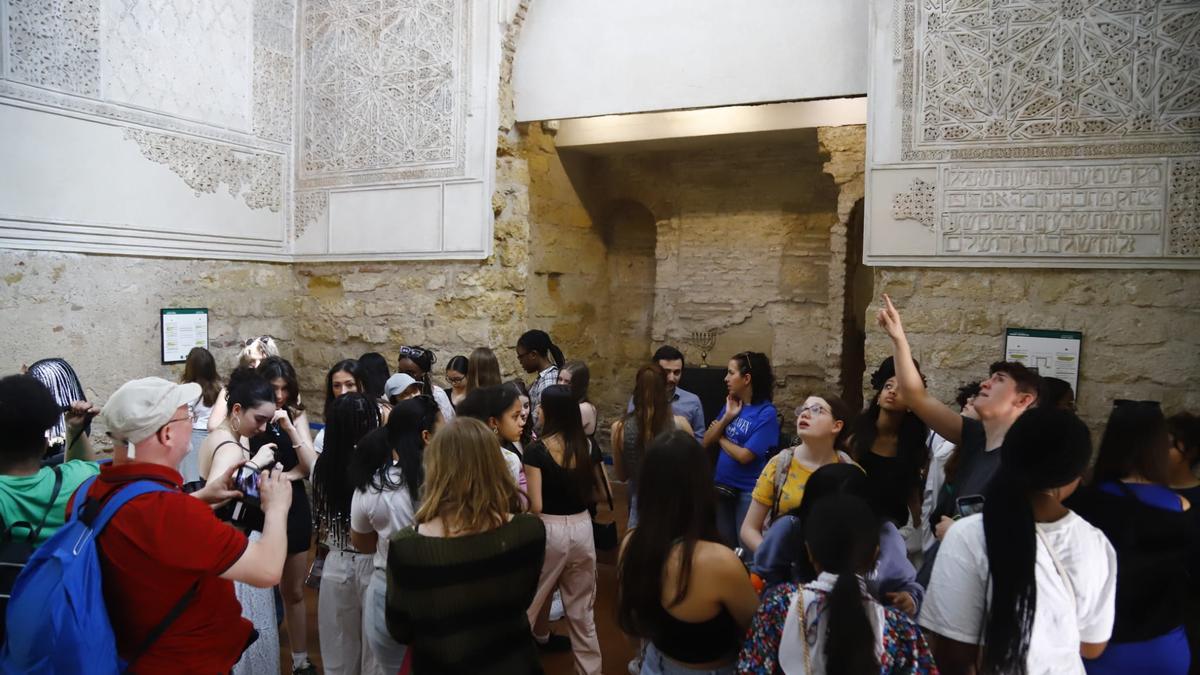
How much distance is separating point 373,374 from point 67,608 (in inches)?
112

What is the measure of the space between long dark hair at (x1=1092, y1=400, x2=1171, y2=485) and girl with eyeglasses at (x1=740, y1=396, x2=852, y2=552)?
0.86m

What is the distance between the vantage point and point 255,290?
24.2 ft

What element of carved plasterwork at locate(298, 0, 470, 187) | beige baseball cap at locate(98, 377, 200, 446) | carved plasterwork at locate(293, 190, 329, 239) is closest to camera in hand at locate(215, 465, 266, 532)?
beige baseball cap at locate(98, 377, 200, 446)

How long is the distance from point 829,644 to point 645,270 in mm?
8075

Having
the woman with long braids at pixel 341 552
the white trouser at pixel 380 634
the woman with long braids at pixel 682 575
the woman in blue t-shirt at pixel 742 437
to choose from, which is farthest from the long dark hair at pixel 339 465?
the woman in blue t-shirt at pixel 742 437

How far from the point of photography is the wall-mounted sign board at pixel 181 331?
21.6ft

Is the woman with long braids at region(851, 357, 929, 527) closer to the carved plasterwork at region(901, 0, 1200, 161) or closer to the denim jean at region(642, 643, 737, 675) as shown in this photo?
the denim jean at region(642, 643, 737, 675)

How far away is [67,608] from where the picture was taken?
6.00 feet

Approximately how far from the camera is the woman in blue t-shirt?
396 centimetres

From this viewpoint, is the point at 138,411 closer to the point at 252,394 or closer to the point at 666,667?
the point at 252,394

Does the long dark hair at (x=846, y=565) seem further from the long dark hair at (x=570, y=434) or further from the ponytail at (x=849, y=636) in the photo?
the long dark hair at (x=570, y=434)

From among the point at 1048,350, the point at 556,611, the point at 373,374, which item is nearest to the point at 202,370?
the point at 373,374

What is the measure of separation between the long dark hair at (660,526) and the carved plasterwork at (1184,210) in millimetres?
4202

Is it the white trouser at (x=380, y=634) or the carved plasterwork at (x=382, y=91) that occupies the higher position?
the carved plasterwork at (x=382, y=91)
